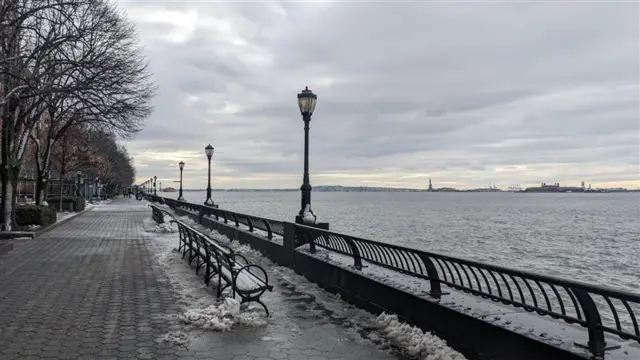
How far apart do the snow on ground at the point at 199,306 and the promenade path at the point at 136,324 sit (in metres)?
0.07

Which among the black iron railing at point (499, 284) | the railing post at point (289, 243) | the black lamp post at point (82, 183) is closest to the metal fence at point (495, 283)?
the black iron railing at point (499, 284)

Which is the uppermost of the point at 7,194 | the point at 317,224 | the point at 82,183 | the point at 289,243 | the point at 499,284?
the point at 82,183

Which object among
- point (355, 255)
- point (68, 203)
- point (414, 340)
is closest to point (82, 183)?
point (68, 203)

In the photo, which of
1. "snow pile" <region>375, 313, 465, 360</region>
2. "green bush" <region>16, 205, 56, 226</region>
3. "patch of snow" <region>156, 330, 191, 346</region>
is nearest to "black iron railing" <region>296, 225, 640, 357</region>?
"snow pile" <region>375, 313, 465, 360</region>

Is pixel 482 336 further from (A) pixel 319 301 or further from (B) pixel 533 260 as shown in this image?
(B) pixel 533 260

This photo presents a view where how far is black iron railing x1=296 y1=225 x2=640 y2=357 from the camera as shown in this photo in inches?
161

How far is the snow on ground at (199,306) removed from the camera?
6.58 m

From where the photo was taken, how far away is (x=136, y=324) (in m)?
6.73

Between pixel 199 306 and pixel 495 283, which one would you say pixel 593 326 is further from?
pixel 199 306

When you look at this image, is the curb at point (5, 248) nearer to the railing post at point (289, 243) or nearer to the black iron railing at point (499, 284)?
the railing post at point (289, 243)

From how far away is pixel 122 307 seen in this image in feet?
25.3

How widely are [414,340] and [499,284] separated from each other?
8.59ft

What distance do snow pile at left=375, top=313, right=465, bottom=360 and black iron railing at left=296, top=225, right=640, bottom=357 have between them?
54 centimetres

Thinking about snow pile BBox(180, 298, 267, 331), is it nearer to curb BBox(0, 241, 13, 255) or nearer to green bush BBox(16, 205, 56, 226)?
curb BBox(0, 241, 13, 255)
